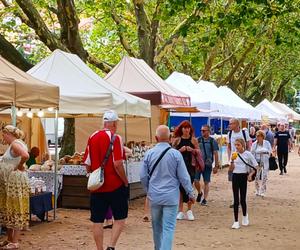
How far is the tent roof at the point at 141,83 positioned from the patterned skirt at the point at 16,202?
6.02m

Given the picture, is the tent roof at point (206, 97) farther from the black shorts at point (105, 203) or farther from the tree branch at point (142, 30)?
the black shorts at point (105, 203)

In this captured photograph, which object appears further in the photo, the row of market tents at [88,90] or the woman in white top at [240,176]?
the woman in white top at [240,176]

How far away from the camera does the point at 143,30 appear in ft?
61.7

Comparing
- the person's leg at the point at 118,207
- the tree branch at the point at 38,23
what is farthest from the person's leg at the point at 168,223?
the tree branch at the point at 38,23

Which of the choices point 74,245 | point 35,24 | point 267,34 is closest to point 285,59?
point 267,34

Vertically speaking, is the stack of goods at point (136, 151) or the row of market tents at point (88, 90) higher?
the row of market tents at point (88, 90)

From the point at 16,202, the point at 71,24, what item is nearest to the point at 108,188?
the point at 16,202

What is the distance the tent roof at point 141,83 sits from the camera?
528 inches

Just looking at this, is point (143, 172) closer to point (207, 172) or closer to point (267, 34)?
point (207, 172)

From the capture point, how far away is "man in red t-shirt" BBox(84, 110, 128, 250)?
6.68 m

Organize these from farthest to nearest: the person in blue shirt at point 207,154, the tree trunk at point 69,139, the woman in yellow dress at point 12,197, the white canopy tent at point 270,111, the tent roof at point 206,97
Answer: the white canopy tent at point 270,111
the tent roof at point 206,97
the tree trunk at point 69,139
the person in blue shirt at point 207,154
the woman in yellow dress at point 12,197

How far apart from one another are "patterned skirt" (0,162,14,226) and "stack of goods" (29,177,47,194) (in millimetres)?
1544

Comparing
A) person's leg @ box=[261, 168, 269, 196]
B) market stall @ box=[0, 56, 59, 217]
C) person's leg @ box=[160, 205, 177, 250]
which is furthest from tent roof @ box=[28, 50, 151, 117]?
person's leg @ box=[160, 205, 177, 250]

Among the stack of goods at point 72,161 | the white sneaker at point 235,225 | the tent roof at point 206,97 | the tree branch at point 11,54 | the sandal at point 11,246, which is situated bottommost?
the white sneaker at point 235,225
